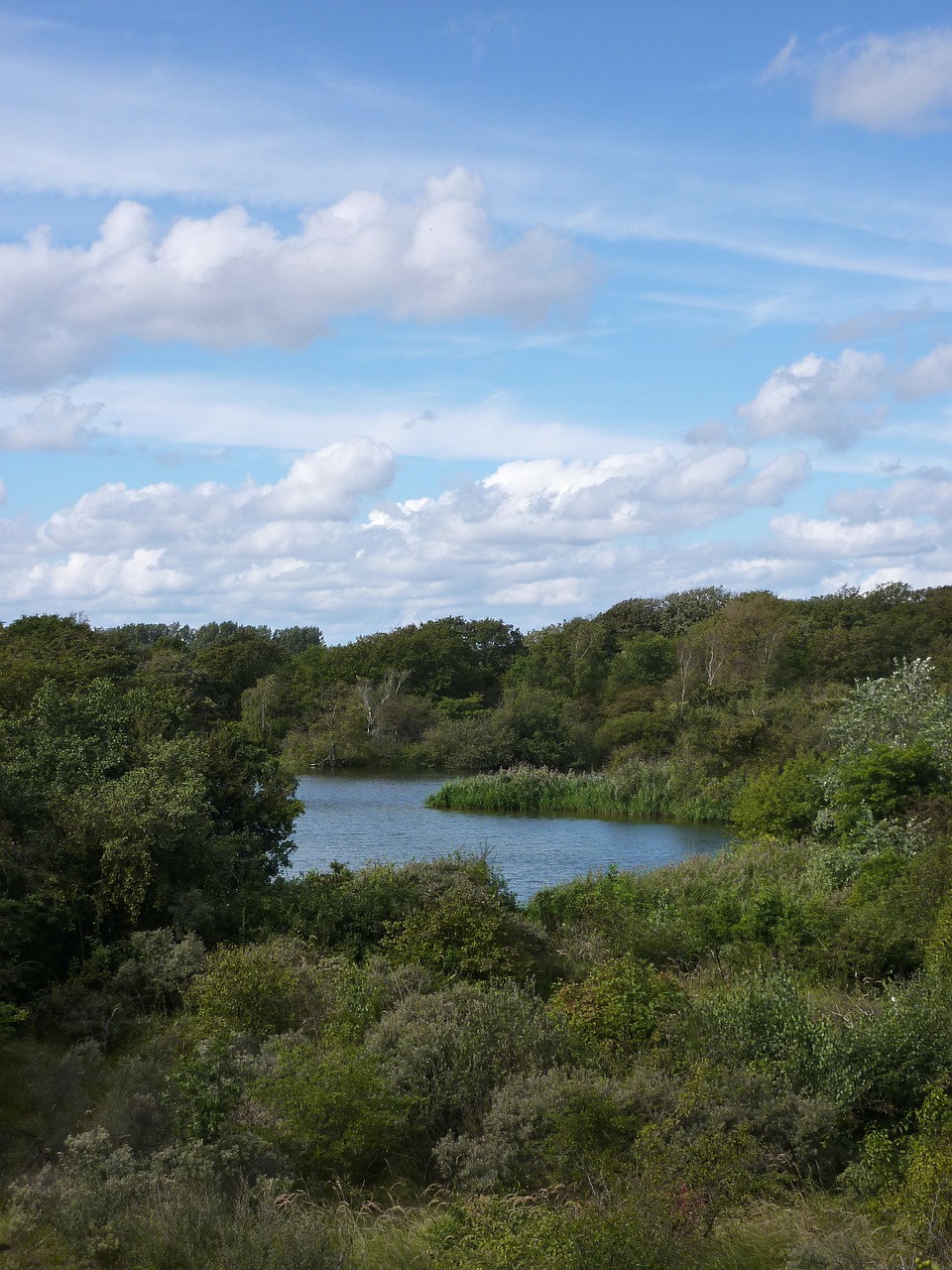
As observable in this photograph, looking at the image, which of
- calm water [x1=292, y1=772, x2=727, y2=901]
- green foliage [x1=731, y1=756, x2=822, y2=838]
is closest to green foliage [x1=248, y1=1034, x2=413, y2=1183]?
calm water [x1=292, y1=772, x2=727, y2=901]

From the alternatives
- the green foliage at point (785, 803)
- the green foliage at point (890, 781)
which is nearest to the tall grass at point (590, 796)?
the green foliage at point (785, 803)

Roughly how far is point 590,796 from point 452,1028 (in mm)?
31338

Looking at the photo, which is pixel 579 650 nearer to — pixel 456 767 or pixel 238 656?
pixel 456 767

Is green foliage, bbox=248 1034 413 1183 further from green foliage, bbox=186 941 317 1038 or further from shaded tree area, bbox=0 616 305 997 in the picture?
shaded tree area, bbox=0 616 305 997

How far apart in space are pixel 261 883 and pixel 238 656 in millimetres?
54922

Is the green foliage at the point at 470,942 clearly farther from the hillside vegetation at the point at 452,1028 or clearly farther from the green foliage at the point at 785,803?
the green foliage at the point at 785,803

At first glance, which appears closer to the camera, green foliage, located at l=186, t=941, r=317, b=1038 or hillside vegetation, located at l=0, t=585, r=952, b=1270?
hillside vegetation, located at l=0, t=585, r=952, b=1270

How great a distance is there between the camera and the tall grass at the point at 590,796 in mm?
38500

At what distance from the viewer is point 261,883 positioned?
16.1 metres

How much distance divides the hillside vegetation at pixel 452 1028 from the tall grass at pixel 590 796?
13541 mm

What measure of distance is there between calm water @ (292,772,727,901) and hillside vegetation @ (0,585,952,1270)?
15.3 feet

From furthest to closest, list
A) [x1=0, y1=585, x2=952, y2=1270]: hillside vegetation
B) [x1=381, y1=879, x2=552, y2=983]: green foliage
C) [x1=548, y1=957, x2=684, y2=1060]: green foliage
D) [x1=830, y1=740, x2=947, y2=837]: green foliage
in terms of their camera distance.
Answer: [x1=830, y1=740, x2=947, y2=837]: green foliage < [x1=381, y1=879, x2=552, y2=983]: green foliage < [x1=548, y1=957, x2=684, y2=1060]: green foliage < [x1=0, y1=585, x2=952, y2=1270]: hillside vegetation

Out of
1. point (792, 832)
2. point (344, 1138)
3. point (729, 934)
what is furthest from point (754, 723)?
point (344, 1138)

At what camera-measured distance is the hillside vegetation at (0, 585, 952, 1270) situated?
656 cm
